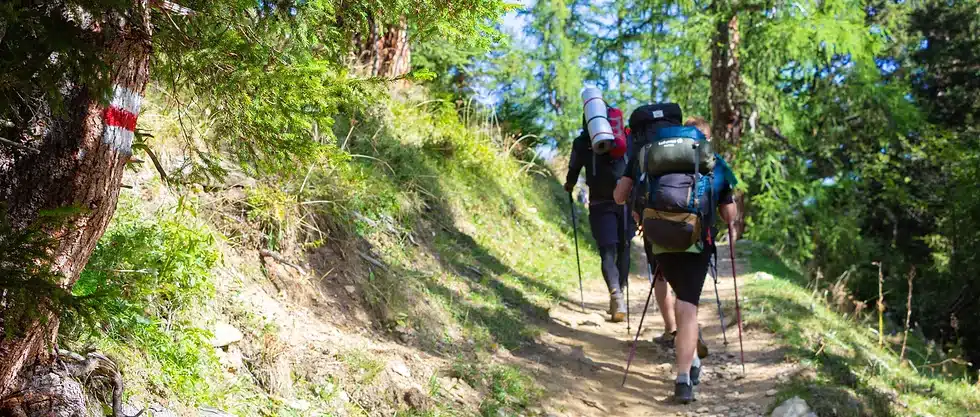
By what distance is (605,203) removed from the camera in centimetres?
737

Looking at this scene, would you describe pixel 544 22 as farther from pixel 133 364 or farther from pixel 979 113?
pixel 133 364

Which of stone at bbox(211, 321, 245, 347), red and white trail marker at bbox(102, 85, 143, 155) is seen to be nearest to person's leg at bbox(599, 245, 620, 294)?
stone at bbox(211, 321, 245, 347)

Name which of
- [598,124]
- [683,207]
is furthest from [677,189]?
[598,124]

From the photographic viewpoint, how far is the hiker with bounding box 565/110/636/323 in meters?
7.27

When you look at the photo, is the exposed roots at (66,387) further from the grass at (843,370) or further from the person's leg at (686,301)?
the grass at (843,370)

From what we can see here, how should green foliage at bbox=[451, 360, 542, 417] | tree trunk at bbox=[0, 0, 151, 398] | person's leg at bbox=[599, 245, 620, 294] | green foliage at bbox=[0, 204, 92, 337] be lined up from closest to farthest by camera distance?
1. green foliage at bbox=[0, 204, 92, 337]
2. tree trunk at bbox=[0, 0, 151, 398]
3. green foliage at bbox=[451, 360, 542, 417]
4. person's leg at bbox=[599, 245, 620, 294]

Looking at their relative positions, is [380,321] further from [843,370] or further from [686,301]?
[843,370]

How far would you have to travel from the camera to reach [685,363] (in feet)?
17.5

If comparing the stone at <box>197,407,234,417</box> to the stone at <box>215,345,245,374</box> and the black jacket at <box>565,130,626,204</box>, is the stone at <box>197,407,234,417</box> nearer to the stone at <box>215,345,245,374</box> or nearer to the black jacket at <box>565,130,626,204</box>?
the stone at <box>215,345,245,374</box>

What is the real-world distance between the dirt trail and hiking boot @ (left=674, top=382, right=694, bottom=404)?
0.24 feet

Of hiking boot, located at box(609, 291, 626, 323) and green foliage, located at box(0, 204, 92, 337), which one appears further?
hiking boot, located at box(609, 291, 626, 323)

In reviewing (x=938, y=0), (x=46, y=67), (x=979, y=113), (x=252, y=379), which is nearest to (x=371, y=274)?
(x=252, y=379)

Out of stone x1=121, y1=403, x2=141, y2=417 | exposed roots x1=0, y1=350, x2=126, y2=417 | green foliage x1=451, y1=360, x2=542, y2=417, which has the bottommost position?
green foliage x1=451, y1=360, x2=542, y2=417

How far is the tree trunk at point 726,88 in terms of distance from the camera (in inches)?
544
